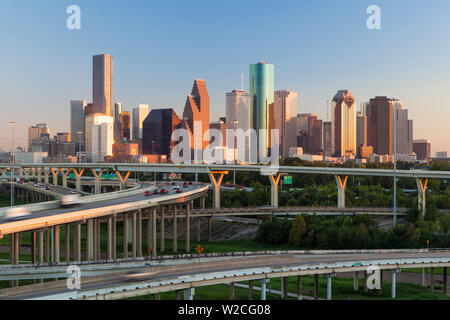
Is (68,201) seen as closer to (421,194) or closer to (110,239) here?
(110,239)

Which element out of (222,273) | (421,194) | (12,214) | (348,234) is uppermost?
(12,214)

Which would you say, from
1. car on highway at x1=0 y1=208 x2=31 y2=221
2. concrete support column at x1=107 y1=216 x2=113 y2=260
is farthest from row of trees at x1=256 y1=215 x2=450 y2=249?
car on highway at x1=0 y1=208 x2=31 y2=221

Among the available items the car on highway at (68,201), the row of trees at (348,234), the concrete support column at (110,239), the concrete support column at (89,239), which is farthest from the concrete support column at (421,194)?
the car on highway at (68,201)

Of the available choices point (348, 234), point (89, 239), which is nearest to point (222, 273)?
point (89, 239)

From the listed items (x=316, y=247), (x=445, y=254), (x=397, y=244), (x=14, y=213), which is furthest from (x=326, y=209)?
(x=14, y=213)

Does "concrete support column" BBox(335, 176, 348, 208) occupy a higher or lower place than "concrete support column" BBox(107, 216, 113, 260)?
higher

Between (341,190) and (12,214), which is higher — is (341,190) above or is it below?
below

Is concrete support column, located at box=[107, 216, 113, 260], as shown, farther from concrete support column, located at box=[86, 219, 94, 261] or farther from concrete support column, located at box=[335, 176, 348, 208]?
concrete support column, located at box=[335, 176, 348, 208]

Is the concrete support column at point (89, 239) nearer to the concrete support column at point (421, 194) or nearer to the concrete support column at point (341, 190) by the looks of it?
the concrete support column at point (341, 190)

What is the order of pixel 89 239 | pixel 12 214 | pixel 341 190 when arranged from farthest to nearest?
pixel 341 190 → pixel 89 239 → pixel 12 214

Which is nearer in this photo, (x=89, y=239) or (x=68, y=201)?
(x=68, y=201)
